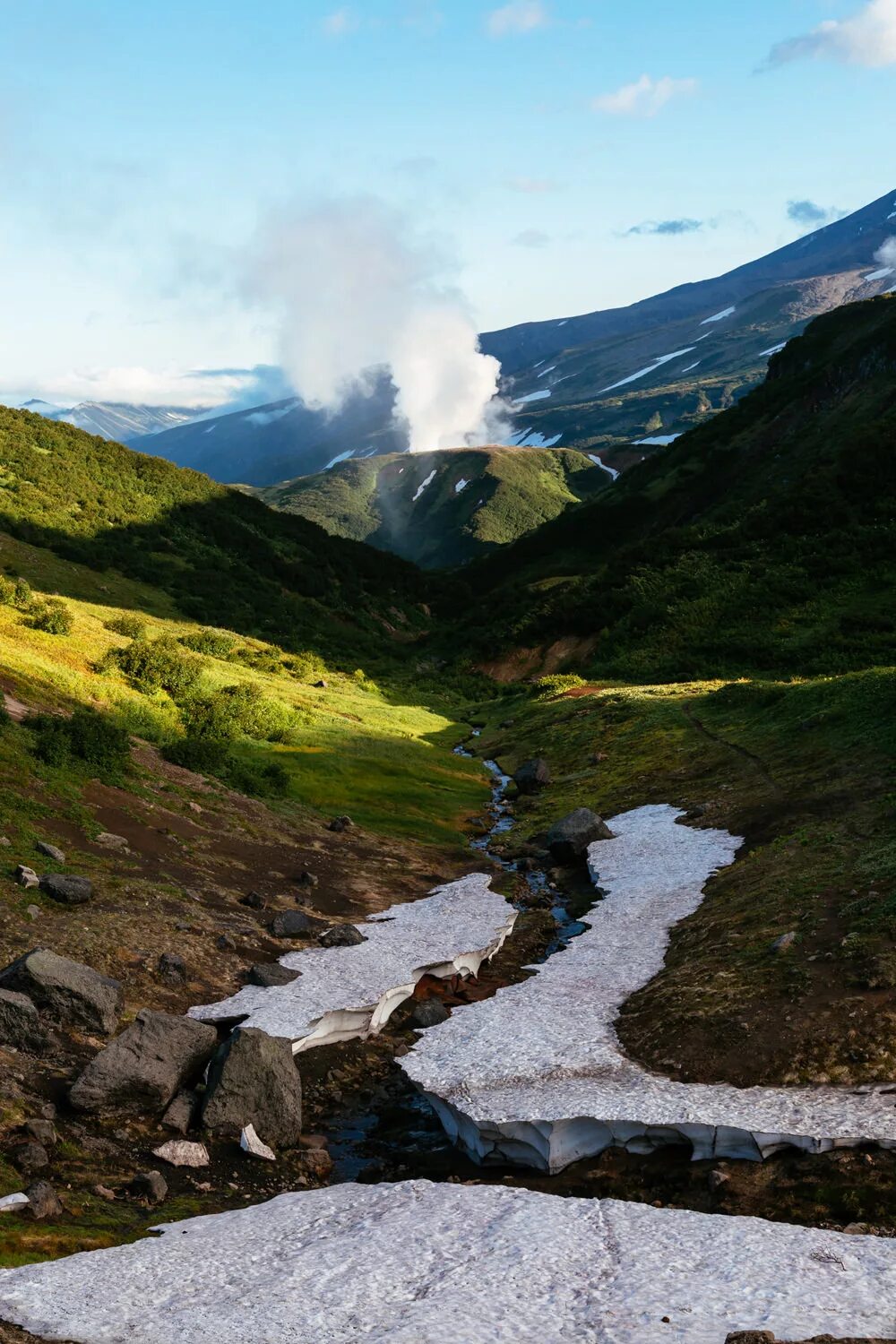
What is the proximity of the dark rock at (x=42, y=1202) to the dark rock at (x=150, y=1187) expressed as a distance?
5.60ft

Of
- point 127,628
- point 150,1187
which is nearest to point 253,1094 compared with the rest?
point 150,1187

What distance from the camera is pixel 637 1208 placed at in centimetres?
1775

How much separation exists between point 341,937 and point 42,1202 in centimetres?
1602

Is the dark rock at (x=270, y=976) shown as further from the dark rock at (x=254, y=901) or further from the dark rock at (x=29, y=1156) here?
the dark rock at (x=29, y=1156)

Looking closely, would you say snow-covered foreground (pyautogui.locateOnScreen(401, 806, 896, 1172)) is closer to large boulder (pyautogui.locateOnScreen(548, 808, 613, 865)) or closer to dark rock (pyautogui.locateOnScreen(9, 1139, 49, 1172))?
dark rock (pyautogui.locateOnScreen(9, 1139, 49, 1172))

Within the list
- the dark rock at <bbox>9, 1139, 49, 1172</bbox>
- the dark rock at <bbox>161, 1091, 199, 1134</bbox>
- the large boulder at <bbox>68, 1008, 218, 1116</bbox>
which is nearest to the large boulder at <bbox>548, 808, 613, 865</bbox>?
the large boulder at <bbox>68, 1008, 218, 1116</bbox>

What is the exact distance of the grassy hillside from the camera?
88688 millimetres

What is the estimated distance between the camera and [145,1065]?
22.1 m

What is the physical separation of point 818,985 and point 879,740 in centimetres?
2344

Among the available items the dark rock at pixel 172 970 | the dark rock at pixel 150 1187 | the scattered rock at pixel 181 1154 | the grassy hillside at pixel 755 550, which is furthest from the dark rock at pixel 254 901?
the grassy hillside at pixel 755 550

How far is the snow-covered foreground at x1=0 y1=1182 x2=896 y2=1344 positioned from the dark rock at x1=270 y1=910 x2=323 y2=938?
15445 mm

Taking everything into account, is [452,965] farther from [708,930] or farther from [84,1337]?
[84,1337]

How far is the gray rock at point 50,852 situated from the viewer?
3141cm

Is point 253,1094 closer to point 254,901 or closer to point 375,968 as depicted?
point 375,968
